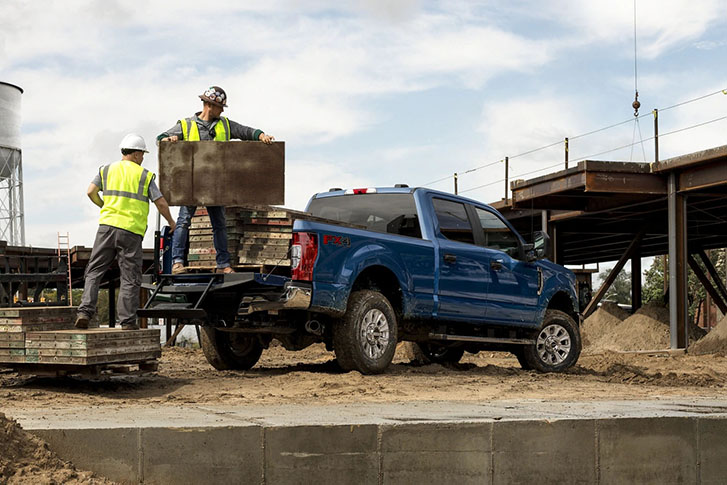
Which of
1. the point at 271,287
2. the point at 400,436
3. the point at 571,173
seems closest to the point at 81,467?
the point at 400,436

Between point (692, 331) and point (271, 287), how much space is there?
1914 cm

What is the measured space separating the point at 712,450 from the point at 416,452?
2.69m

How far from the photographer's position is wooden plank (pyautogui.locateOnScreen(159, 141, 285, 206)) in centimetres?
1007

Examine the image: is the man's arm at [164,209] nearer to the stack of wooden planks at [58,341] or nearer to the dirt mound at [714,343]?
the stack of wooden planks at [58,341]

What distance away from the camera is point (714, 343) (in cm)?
1942

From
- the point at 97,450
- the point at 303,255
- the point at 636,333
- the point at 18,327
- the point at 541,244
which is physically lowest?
the point at 636,333

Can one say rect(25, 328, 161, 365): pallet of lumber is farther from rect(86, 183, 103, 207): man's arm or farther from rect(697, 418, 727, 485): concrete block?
rect(697, 418, 727, 485): concrete block

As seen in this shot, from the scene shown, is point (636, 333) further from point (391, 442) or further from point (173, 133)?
point (391, 442)

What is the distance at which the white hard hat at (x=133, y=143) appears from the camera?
31.7 feet

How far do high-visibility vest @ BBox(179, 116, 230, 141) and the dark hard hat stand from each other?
170 mm

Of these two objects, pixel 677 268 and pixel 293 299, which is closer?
pixel 293 299

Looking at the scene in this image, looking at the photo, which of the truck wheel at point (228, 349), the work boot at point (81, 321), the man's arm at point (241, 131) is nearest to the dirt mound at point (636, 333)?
the truck wheel at point (228, 349)

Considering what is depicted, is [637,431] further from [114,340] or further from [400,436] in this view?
[114,340]

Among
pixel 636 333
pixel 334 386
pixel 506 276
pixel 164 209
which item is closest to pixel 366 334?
pixel 334 386
